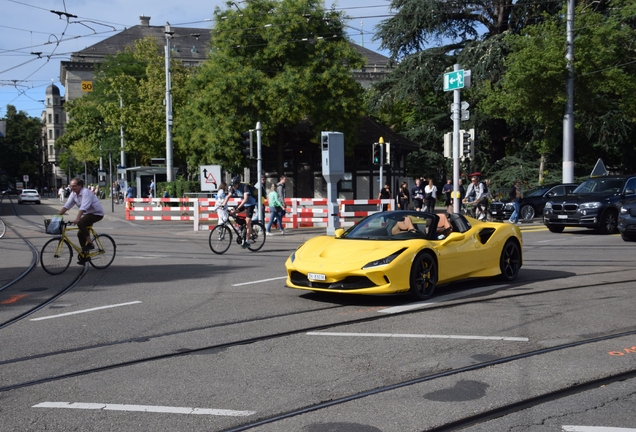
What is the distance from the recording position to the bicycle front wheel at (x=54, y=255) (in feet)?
41.7

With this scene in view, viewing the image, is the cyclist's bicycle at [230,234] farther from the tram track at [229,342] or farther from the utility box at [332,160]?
the tram track at [229,342]

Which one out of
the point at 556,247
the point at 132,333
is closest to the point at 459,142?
the point at 556,247

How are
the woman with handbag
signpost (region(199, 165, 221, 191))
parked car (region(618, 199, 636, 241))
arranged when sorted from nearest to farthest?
1. parked car (region(618, 199, 636, 241))
2. the woman with handbag
3. signpost (region(199, 165, 221, 191))

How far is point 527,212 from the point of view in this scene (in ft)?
96.6

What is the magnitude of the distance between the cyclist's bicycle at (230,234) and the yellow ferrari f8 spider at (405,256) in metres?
6.60

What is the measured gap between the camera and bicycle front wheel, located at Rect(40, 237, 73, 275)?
41.7ft

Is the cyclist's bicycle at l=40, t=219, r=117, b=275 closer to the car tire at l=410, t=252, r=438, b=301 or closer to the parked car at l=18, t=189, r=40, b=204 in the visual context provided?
the car tire at l=410, t=252, r=438, b=301

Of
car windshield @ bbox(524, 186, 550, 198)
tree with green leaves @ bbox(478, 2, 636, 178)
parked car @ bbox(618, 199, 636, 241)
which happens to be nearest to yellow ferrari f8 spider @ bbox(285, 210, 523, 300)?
parked car @ bbox(618, 199, 636, 241)

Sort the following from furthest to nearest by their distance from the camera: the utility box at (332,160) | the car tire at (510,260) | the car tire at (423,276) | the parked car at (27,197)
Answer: the parked car at (27,197) < the utility box at (332,160) < the car tire at (510,260) < the car tire at (423,276)

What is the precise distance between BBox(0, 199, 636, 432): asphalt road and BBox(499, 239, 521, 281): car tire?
0.20 meters

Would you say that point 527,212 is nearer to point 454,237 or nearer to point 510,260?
point 510,260

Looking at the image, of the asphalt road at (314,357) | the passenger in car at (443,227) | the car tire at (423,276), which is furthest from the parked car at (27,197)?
the car tire at (423,276)

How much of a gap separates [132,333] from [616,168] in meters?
44.4

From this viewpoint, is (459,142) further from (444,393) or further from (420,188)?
(444,393)
